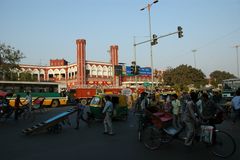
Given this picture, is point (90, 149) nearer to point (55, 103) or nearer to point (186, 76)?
point (55, 103)

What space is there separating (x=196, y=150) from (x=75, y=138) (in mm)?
4660

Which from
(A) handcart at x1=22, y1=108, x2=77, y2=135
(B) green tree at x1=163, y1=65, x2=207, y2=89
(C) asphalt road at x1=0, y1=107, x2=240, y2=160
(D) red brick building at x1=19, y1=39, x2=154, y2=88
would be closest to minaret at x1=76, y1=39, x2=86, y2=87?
(D) red brick building at x1=19, y1=39, x2=154, y2=88

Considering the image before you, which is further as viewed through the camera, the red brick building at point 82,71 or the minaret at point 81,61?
the red brick building at point 82,71

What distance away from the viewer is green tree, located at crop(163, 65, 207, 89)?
6400 centimetres

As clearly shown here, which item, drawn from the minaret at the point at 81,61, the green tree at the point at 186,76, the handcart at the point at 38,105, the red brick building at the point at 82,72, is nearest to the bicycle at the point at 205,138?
the handcart at the point at 38,105

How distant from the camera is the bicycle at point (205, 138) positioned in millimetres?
6746

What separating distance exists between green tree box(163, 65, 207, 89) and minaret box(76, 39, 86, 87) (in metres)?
23.0

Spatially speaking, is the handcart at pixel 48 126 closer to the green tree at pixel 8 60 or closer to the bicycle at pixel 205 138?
the bicycle at pixel 205 138

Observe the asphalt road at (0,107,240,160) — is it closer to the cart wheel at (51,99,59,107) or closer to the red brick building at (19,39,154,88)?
the cart wheel at (51,99,59,107)

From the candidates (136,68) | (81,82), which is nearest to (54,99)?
(136,68)

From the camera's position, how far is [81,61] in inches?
2904

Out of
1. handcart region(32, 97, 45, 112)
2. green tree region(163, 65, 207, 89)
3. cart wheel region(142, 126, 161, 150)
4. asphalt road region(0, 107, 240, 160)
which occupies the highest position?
green tree region(163, 65, 207, 89)

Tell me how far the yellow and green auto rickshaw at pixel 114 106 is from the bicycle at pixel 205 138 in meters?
7.04

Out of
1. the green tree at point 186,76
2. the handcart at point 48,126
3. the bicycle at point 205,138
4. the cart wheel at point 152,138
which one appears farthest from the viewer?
the green tree at point 186,76
